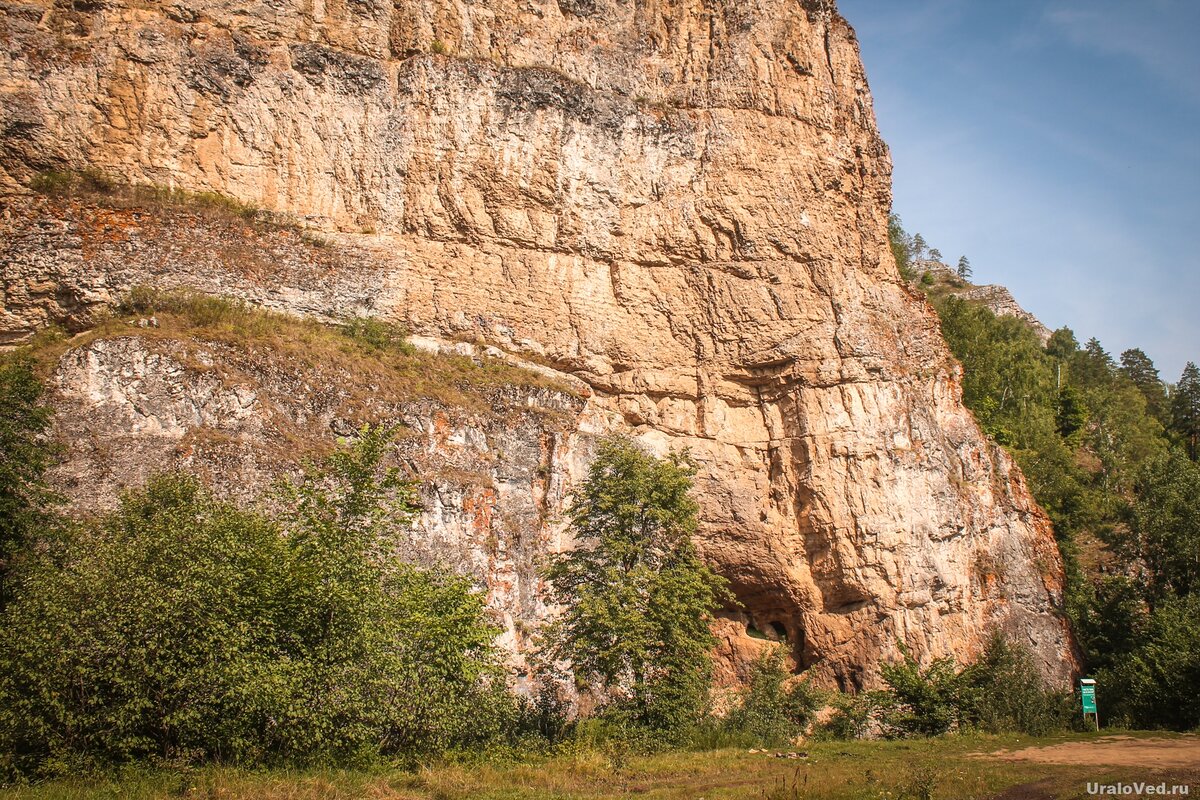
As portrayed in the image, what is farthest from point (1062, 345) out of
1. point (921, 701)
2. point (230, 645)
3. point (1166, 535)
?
point (230, 645)

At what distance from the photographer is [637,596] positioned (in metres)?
17.0

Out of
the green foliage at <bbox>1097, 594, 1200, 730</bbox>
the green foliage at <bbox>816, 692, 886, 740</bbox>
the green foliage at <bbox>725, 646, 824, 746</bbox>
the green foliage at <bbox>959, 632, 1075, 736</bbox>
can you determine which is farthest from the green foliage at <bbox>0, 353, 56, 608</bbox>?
the green foliage at <bbox>1097, 594, 1200, 730</bbox>

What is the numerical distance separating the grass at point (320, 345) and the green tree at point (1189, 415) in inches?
1614

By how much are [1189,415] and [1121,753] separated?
134 ft

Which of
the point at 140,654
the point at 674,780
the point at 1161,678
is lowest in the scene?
the point at 674,780

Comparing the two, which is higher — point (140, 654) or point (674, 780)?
point (140, 654)

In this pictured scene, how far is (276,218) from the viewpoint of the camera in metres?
23.4

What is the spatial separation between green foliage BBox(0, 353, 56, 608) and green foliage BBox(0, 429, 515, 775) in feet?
2.02

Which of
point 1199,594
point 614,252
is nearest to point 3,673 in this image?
point 614,252

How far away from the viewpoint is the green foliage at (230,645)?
11.5 metres

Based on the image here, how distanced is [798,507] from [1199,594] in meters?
10.4

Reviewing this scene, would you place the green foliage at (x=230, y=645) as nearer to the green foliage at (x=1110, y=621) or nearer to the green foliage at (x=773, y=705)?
the green foliage at (x=773, y=705)

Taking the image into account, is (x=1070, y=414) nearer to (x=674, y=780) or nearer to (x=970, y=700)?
(x=970, y=700)

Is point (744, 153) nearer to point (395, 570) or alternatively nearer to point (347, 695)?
point (395, 570)
